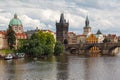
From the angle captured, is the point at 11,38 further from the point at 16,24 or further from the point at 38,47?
the point at 16,24

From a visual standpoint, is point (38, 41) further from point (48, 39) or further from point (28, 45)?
point (48, 39)

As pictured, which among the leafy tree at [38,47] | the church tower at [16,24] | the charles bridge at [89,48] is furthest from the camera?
the church tower at [16,24]

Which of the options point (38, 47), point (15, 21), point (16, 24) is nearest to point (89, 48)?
point (16, 24)

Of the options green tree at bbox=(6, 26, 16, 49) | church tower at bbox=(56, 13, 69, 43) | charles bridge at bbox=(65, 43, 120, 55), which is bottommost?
charles bridge at bbox=(65, 43, 120, 55)

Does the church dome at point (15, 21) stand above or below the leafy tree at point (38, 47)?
above

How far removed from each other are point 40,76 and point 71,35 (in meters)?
144

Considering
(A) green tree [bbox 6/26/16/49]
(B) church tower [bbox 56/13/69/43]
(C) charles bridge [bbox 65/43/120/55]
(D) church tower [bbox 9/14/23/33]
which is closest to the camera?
(A) green tree [bbox 6/26/16/49]

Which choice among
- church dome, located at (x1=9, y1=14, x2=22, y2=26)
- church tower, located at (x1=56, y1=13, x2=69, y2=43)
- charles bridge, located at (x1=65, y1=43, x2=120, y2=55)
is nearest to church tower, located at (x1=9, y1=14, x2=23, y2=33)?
church dome, located at (x1=9, y1=14, x2=22, y2=26)

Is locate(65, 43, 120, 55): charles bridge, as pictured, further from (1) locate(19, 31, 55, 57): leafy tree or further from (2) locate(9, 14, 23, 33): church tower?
(1) locate(19, 31, 55, 57): leafy tree

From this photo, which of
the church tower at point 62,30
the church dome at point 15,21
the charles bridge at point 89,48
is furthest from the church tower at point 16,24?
the charles bridge at point 89,48

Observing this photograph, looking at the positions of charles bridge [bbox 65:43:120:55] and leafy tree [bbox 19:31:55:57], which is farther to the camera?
charles bridge [bbox 65:43:120:55]

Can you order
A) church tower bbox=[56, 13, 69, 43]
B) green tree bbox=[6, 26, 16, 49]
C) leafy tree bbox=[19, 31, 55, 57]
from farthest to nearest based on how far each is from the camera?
1. church tower bbox=[56, 13, 69, 43]
2. green tree bbox=[6, 26, 16, 49]
3. leafy tree bbox=[19, 31, 55, 57]

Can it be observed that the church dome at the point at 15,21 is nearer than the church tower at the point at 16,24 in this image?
No

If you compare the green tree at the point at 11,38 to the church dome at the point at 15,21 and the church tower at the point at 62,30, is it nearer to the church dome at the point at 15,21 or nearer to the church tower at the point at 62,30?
the church dome at the point at 15,21
